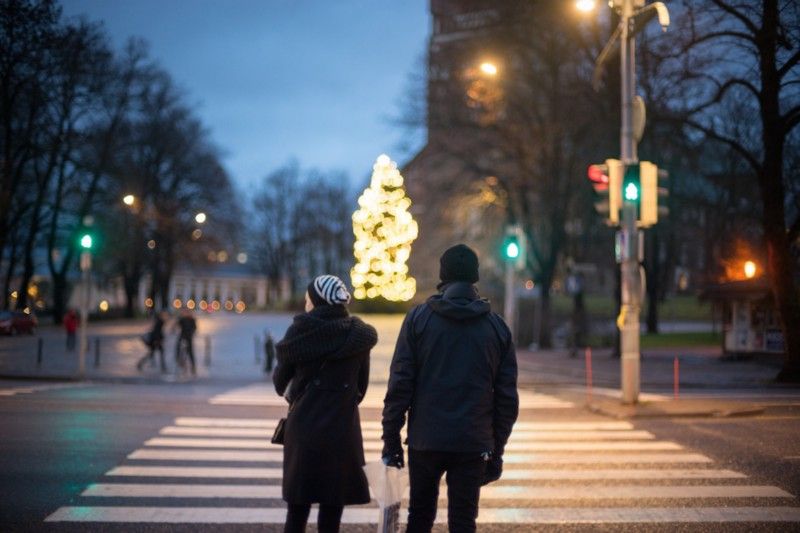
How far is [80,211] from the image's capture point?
1972 inches

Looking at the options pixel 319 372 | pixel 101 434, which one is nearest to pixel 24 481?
pixel 101 434

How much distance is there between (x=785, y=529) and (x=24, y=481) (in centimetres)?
716

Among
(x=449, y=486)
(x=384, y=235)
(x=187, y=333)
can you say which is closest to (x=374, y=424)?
(x=449, y=486)

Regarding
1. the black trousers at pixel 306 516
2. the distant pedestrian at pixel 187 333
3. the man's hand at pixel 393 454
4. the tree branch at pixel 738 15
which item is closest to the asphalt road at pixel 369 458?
the black trousers at pixel 306 516

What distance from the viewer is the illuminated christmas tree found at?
59656 millimetres

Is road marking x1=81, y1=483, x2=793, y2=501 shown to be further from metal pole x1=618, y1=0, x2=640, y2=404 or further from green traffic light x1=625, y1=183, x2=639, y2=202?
green traffic light x1=625, y1=183, x2=639, y2=202

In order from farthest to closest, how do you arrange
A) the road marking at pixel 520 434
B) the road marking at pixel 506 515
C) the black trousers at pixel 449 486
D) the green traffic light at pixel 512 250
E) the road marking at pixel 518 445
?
the green traffic light at pixel 512 250 → the road marking at pixel 520 434 → the road marking at pixel 518 445 → the road marking at pixel 506 515 → the black trousers at pixel 449 486

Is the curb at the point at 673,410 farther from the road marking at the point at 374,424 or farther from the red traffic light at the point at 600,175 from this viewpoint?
the red traffic light at the point at 600,175

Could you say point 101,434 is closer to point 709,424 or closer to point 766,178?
point 709,424

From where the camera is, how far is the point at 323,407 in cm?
497

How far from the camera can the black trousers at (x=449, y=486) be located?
14.5ft

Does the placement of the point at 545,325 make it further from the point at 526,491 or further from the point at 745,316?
the point at 526,491

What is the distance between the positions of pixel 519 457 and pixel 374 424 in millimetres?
3720

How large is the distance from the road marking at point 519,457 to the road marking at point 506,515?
2335mm
